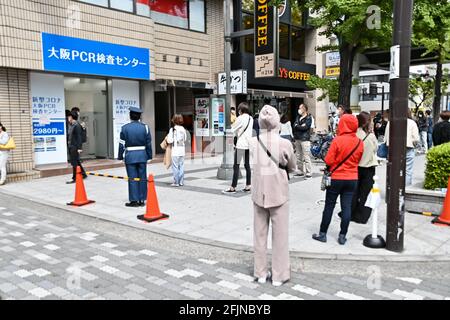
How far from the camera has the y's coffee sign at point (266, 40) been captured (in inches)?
462

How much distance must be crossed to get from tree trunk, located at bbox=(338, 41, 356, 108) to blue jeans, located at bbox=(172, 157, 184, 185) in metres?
5.14

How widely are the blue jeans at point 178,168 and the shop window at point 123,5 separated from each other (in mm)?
6204

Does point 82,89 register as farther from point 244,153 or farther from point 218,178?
point 244,153

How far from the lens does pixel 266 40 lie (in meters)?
11.9

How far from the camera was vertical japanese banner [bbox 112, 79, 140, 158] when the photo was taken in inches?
535

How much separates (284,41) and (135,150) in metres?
14.6

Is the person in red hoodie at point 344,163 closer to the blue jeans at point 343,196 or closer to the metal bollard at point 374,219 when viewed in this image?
the blue jeans at point 343,196

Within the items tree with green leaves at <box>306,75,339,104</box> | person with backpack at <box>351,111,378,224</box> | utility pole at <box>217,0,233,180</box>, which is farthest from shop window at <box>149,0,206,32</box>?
person with backpack at <box>351,111,378,224</box>

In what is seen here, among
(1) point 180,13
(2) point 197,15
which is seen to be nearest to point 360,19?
(1) point 180,13

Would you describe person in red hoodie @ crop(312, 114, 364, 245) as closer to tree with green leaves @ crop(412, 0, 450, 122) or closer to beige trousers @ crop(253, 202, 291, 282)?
beige trousers @ crop(253, 202, 291, 282)

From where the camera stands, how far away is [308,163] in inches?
428

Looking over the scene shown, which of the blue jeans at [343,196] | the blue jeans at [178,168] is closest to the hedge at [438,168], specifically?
the blue jeans at [343,196]

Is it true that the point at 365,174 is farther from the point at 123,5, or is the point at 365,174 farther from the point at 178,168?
the point at 123,5
